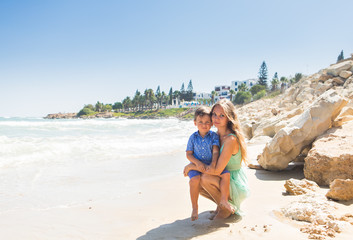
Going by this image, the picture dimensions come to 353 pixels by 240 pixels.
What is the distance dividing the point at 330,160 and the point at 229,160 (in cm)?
200

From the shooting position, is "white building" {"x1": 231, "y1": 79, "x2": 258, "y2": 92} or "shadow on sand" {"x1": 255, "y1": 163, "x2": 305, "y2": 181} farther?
"white building" {"x1": 231, "y1": 79, "x2": 258, "y2": 92}

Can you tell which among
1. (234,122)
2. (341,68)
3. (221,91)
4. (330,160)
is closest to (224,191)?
(234,122)

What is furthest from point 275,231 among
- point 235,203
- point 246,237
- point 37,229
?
point 37,229

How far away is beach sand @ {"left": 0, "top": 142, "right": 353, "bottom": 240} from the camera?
99.7 inches

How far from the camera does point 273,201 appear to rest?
11.3 ft

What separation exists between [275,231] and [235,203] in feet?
1.91

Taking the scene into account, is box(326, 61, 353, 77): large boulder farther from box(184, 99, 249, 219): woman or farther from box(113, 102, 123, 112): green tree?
box(113, 102, 123, 112): green tree

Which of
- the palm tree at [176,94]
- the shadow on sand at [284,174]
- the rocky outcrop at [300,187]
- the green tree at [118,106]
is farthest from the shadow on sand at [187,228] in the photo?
the green tree at [118,106]

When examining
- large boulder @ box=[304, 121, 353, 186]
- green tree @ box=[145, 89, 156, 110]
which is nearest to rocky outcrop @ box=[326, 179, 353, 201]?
large boulder @ box=[304, 121, 353, 186]

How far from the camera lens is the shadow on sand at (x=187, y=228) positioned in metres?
Result: 2.58

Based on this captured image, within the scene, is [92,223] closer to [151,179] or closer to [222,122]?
[222,122]

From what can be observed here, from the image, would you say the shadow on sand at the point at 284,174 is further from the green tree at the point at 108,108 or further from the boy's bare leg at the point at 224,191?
the green tree at the point at 108,108

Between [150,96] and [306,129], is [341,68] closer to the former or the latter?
[306,129]

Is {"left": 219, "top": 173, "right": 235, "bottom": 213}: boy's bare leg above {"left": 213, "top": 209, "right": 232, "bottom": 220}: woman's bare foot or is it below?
above
